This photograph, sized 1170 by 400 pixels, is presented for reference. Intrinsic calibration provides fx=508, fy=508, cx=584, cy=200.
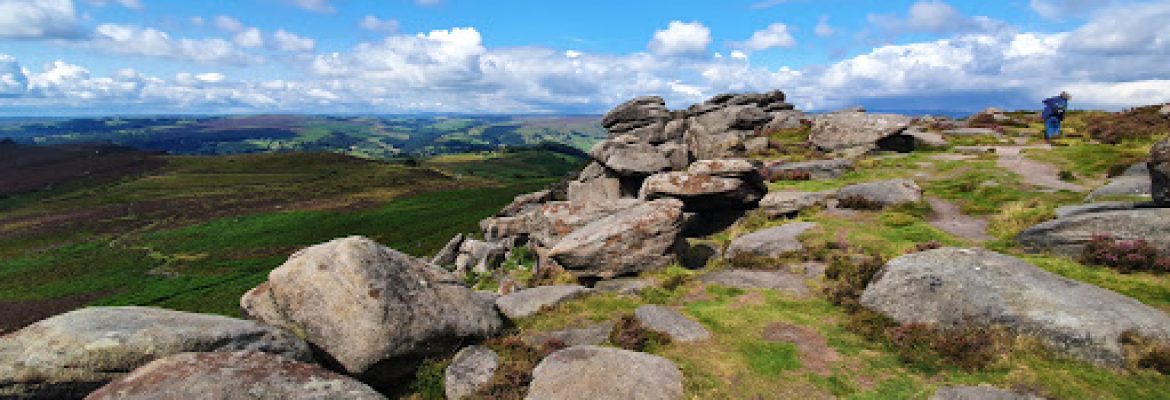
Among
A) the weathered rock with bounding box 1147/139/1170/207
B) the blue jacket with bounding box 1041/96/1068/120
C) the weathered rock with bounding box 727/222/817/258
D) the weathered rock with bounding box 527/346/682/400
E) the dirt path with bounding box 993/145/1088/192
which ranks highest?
the blue jacket with bounding box 1041/96/1068/120

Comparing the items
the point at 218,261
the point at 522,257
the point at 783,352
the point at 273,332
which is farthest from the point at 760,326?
the point at 218,261

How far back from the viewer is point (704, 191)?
30094 millimetres

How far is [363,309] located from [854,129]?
1848 inches

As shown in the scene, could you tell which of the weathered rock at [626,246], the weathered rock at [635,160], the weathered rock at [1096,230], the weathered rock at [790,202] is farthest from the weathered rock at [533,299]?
the weathered rock at [635,160]

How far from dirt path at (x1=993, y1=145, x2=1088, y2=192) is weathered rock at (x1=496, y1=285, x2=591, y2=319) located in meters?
28.3

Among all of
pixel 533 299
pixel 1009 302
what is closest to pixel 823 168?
pixel 1009 302

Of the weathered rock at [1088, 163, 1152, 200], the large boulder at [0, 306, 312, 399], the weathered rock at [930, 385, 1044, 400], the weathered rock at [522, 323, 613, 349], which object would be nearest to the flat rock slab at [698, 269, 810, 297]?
the weathered rock at [522, 323, 613, 349]

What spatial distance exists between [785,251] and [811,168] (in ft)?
61.9

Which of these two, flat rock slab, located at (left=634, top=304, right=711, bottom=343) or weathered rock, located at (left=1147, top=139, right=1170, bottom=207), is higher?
weathered rock, located at (left=1147, top=139, right=1170, bottom=207)

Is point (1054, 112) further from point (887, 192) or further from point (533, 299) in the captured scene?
point (533, 299)

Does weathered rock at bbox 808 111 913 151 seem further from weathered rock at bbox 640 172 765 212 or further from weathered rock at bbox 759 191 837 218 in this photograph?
weathered rock at bbox 640 172 765 212

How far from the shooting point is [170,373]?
1066 cm

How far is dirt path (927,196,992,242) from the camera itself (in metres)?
23.5

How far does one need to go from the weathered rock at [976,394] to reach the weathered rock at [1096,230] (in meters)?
11.0
